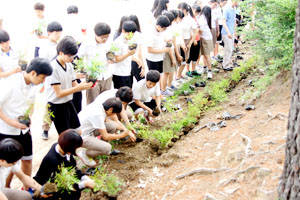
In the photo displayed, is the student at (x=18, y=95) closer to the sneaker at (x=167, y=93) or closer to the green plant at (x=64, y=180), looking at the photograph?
the green plant at (x=64, y=180)

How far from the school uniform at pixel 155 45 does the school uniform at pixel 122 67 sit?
974 millimetres

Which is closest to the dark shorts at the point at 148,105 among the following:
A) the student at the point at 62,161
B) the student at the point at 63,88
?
the student at the point at 63,88

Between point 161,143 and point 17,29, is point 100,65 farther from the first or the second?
point 17,29

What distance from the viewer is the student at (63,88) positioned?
4668 millimetres

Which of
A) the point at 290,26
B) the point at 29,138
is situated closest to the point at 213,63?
the point at 290,26

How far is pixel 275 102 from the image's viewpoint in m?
5.74

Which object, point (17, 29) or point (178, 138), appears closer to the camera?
point (178, 138)

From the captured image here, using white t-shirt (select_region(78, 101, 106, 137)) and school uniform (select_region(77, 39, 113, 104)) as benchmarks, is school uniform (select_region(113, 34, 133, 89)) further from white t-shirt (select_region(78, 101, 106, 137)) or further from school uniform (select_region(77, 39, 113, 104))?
white t-shirt (select_region(78, 101, 106, 137))

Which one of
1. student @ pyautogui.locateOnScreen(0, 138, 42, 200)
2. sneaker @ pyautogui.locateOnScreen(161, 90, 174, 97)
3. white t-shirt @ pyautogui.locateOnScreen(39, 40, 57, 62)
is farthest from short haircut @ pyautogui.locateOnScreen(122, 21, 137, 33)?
student @ pyautogui.locateOnScreen(0, 138, 42, 200)

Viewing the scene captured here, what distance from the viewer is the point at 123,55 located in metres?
6.17

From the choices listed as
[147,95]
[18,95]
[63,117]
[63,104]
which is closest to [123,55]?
[147,95]

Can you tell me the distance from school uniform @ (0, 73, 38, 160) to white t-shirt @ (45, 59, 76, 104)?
18.5 inches

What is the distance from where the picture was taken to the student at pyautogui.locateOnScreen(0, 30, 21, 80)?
5.55 metres

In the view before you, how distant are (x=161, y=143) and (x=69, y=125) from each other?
1.68 meters
